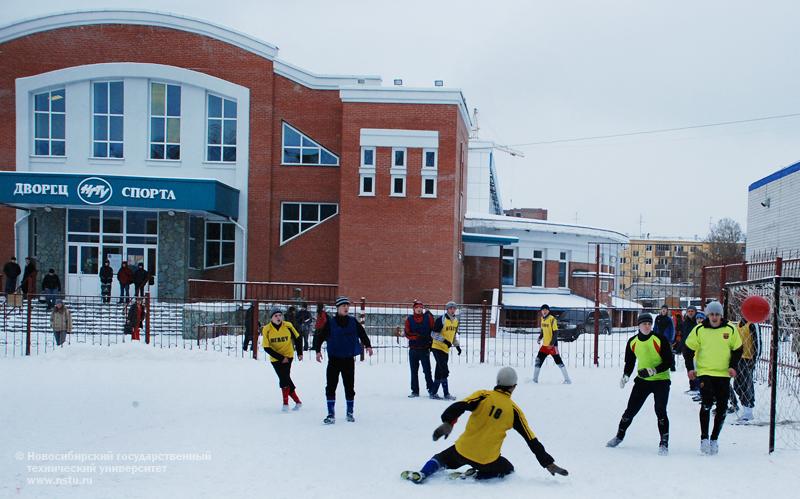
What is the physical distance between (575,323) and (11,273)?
20.4 meters

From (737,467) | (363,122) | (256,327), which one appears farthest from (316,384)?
(363,122)

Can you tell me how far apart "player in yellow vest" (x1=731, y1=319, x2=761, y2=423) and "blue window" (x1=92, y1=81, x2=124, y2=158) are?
25.0m

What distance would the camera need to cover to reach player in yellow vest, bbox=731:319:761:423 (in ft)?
35.4

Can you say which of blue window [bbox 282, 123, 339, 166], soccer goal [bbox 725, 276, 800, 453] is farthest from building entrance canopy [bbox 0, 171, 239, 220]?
soccer goal [bbox 725, 276, 800, 453]

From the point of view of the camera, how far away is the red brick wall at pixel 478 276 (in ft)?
113

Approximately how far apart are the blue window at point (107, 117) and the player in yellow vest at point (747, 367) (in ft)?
82.1

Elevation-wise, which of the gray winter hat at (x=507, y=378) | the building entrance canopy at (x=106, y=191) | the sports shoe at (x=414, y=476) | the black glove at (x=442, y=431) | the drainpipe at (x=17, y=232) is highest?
the building entrance canopy at (x=106, y=191)

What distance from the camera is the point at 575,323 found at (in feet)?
91.4

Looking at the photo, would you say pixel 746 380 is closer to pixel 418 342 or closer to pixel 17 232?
pixel 418 342

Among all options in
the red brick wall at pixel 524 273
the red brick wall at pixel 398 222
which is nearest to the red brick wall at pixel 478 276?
the red brick wall at pixel 524 273

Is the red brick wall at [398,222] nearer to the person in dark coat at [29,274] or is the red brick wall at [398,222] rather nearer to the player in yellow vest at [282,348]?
the person in dark coat at [29,274]

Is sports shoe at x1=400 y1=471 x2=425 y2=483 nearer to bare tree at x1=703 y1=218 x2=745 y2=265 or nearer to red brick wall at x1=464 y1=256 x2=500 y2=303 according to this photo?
red brick wall at x1=464 y1=256 x2=500 y2=303

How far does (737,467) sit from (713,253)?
8270cm

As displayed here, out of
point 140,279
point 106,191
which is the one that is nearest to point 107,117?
point 106,191
